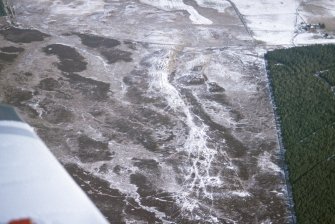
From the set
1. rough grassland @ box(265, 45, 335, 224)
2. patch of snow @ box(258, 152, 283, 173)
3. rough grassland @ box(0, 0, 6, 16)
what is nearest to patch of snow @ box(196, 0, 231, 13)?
rough grassland @ box(265, 45, 335, 224)

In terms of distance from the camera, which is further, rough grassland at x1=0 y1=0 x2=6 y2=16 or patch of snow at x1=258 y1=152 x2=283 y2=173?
rough grassland at x1=0 y1=0 x2=6 y2=16

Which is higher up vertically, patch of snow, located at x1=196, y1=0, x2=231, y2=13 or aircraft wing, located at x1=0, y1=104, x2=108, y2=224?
aircraft wing, located at x1=0, y1=104, x2=108, y2=224

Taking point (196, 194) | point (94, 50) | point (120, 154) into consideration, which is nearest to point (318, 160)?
point (196, 194)

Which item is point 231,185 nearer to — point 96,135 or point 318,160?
point 318,160

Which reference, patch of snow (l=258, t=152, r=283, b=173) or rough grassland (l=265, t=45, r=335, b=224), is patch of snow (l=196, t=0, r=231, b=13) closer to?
rough grassland (l=265, t=45, r=335, b=224)

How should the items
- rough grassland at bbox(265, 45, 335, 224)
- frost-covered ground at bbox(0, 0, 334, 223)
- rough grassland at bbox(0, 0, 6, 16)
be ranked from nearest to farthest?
1. rough grassland at bbox(265, 45, 335, 224)
2. frost-covered ground at bbox(0, 0, 334, 223)
3. rough grassland at bbox(0, 0, 6, 16)

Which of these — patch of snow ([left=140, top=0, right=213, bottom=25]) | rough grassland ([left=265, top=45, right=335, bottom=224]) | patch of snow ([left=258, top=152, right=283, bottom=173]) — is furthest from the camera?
patch of snow ([left=140, top=0, right=213, bottom=25])

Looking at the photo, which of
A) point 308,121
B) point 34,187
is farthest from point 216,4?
point 34,187
